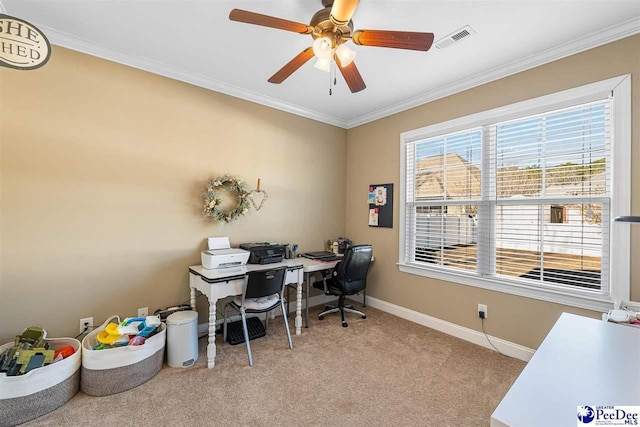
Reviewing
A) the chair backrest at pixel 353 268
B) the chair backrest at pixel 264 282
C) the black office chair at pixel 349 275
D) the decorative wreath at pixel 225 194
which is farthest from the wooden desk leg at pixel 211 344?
the chair backrest at pixel 353 268

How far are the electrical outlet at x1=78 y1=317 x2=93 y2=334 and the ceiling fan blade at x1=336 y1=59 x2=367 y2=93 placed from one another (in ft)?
9.41

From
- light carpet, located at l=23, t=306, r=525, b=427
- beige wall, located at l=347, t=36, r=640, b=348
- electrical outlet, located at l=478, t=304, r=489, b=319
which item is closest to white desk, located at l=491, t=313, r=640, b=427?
light carpet, located at l=23, t=306, r=525, b=427

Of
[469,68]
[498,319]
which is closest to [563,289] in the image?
[498,319]

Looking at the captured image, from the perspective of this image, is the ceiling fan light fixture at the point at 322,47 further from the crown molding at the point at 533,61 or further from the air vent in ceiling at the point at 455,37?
the crown molding at the point at 533,61

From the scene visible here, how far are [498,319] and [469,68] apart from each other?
238cm

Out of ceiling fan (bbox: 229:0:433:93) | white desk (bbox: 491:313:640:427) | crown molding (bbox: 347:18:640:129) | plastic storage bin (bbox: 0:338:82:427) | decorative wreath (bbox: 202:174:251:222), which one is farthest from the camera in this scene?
decorative wreath (bbox: 202:174:251:222)

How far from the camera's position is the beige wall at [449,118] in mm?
2010

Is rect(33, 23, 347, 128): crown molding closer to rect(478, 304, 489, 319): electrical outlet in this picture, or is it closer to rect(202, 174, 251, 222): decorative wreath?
rect(202, 174, 251, 222): decorative wreath

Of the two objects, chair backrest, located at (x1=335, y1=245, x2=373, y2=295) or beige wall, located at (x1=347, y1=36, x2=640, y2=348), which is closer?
beige wall, located at (x1=347, y1=36, x2=640, y2=348)

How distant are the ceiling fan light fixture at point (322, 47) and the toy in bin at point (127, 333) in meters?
2.40

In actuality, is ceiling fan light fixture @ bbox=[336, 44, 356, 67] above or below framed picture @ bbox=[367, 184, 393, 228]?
above

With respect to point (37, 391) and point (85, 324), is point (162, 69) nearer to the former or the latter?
point (85, 324)

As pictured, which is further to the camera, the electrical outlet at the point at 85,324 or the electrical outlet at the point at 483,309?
the electrical outlet at the point at 483,309

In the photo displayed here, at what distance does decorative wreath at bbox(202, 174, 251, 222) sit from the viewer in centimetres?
284
